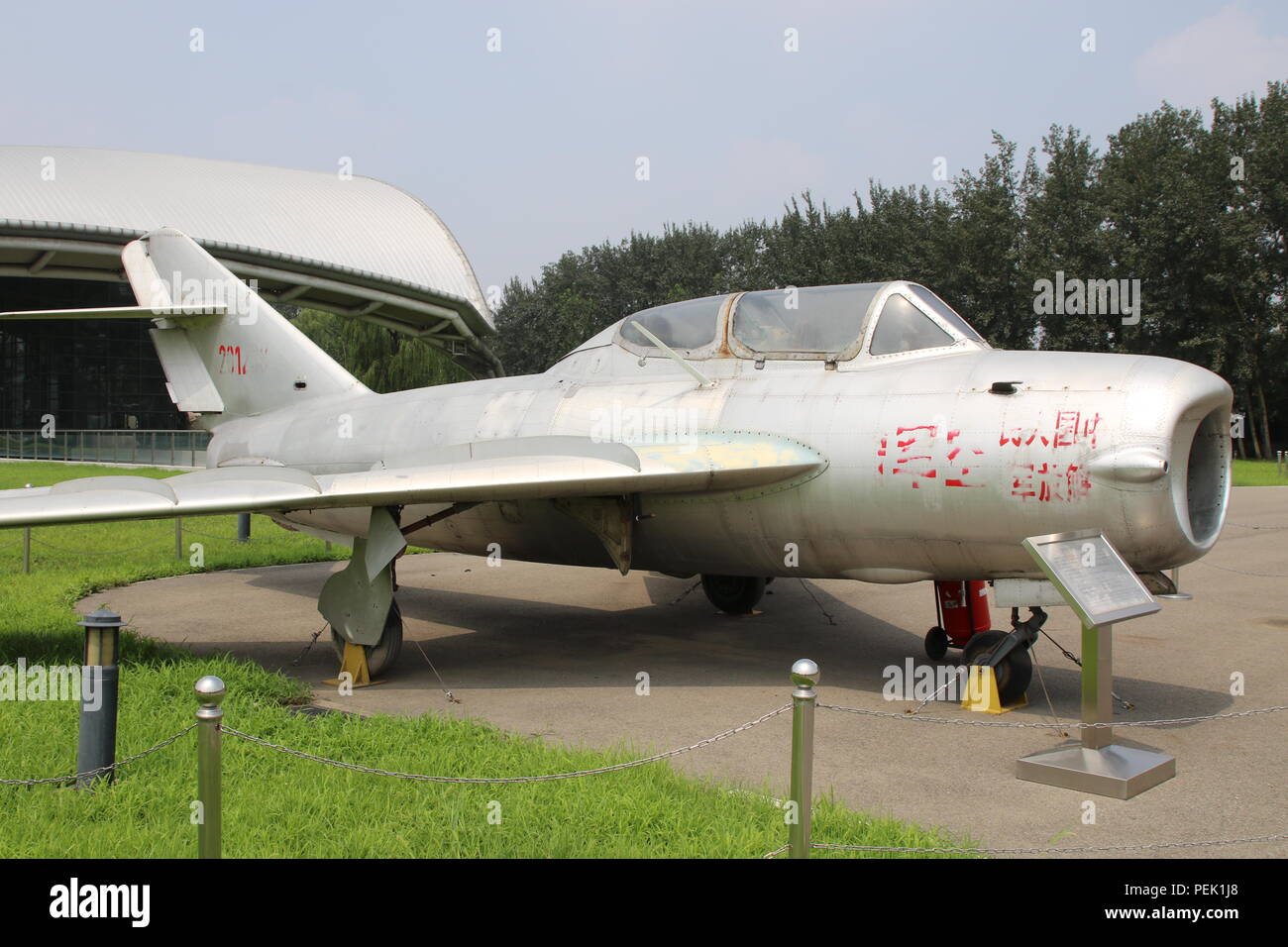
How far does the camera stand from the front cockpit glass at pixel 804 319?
7250 mm

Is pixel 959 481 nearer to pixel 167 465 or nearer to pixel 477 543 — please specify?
pixel 477 543

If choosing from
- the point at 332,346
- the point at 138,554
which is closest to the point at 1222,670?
the point at 138,554

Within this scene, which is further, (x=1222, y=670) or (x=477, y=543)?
(x=477, y=543)

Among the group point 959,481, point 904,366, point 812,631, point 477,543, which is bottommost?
point 812,631

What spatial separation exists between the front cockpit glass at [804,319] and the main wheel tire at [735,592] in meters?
3.58

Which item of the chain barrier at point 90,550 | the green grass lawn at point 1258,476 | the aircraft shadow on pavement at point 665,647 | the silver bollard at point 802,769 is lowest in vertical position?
the aircraft shadow on pavement at point 665,647

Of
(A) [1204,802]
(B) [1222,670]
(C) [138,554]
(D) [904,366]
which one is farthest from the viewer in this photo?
(C) [138,554]

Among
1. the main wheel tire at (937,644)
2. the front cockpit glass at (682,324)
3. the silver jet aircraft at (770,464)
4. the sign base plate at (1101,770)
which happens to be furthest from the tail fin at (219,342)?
the sign base plate at (1101,770)

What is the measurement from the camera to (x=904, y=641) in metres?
8.98

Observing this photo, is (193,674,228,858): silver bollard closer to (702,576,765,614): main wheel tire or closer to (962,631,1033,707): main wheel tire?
(962,631,1033,707): main wheel tire

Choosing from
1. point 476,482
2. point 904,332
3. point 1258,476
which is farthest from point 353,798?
point 1258,476

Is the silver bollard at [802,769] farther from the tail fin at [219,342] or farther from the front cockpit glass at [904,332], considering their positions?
the tail fin at [219,342]

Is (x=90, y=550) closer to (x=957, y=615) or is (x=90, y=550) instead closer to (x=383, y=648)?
(x=383, y=648)

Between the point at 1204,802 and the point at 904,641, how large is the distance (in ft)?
13.6
